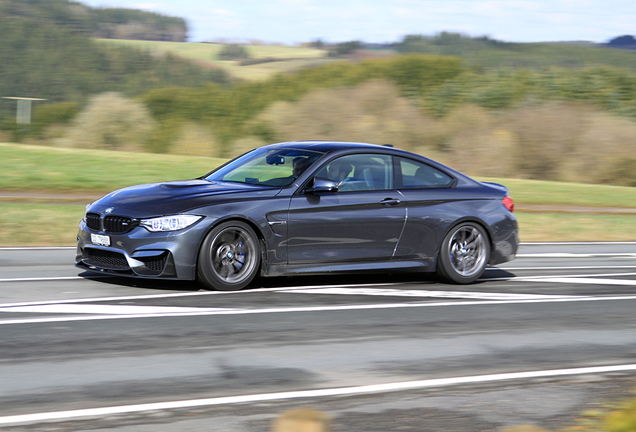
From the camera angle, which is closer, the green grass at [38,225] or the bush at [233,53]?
the green grass at [38,225]

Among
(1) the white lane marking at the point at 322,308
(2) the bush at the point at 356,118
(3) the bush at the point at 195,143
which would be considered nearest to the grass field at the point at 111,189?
(1) the white lane marking at the point at 322,308

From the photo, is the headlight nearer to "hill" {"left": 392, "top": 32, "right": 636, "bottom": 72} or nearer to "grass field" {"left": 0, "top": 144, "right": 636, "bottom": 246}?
"grass field" {"left": 0, "top": 144, "right": 636, "bottom": 246}

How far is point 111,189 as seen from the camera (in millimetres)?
20188

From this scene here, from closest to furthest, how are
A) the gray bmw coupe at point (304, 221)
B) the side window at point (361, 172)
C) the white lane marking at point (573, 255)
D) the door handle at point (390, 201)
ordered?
the gray bmw coupe at point (304, 221) < the side window at point (361, 172) < the door handle at point (390, 201) < the white lane marking at point (573, 255)

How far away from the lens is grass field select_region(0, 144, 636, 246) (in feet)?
45.0

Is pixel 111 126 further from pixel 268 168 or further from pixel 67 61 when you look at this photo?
pixel 268 168

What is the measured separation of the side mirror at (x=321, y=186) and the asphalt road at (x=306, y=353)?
1.03 meters

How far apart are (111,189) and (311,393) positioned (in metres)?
16.0

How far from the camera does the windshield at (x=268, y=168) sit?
873 cm

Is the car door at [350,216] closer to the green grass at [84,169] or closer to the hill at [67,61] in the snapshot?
the green grass at [84,169]

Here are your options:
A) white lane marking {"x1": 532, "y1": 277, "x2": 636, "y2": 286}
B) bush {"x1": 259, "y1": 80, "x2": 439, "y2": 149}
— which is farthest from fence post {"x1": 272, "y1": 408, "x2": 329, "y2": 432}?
bush {"x1": 259, "y1": 80, "x2": 439, "y2": 149}

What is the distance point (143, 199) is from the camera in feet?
26.6

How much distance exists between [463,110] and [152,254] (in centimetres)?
3170

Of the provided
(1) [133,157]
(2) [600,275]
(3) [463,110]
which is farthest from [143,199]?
(3) [463,110]
